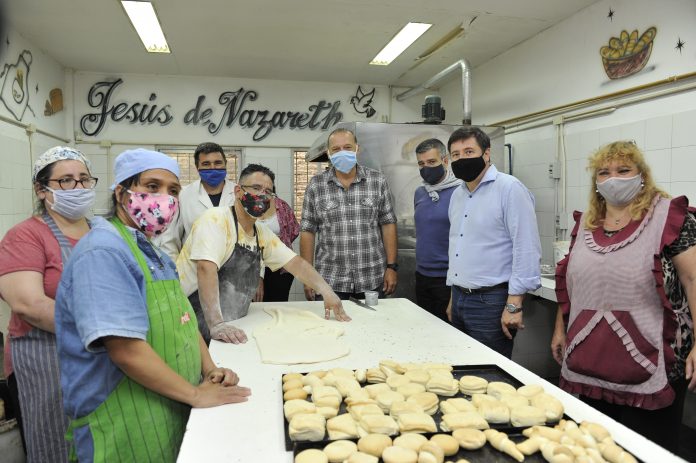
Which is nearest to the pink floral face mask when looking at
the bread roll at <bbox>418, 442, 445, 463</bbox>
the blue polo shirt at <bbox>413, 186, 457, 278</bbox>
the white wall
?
the bread roll at <bbox>418, 442, 445, 463</bbox>

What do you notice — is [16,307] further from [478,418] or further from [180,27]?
[180,27]

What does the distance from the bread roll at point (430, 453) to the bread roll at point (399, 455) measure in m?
→ 0.01

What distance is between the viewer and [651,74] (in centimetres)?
295

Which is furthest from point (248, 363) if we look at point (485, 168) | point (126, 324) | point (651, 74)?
point (651, 74)

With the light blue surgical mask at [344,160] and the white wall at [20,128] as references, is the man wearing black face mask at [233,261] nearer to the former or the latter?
the light blue surgical mask at [344,160]

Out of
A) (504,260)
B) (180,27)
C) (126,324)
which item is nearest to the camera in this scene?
(126,324)

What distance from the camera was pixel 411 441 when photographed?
104 centimetres

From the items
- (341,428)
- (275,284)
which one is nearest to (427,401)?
(341,428)

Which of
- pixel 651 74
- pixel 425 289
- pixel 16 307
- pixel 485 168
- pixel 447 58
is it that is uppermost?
pixel 447 58

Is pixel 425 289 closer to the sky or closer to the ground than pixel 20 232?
closer to the ground

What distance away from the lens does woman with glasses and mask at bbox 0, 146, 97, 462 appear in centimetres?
166

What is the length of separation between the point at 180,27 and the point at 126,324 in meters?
3.42

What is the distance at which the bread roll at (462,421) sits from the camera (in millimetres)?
1110

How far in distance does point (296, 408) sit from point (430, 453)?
0.35 meters
